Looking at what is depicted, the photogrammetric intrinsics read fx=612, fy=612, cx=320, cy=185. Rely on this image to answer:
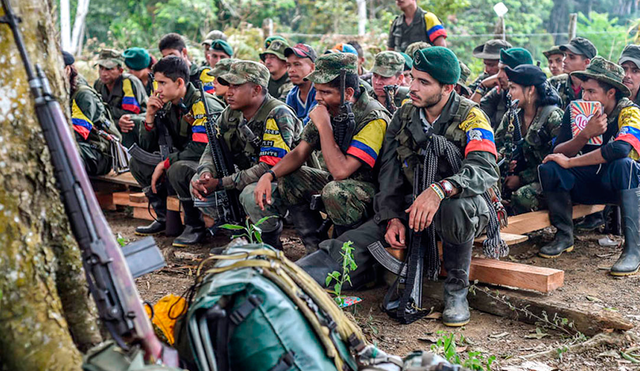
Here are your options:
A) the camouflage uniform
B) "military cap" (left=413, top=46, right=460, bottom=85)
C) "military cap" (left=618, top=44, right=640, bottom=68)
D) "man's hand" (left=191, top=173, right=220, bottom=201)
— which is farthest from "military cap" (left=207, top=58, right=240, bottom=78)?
"military cap" (left=618, top=44, right=640, bottom=68)

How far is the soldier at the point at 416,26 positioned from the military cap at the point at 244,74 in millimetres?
3062

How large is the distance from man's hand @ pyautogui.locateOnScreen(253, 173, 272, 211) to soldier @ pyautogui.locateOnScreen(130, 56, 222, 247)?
113cm

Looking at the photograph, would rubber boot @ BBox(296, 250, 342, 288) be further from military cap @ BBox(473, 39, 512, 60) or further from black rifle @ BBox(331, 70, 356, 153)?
military cap @ BBox(473, 39, 512, 60)

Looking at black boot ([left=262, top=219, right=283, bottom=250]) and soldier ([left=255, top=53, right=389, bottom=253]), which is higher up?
soldier ([left=255, top=53, right=389, bottom=253])

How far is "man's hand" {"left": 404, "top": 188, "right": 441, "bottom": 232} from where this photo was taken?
3574 millimetres

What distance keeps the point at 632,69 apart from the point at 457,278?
3.00 meters

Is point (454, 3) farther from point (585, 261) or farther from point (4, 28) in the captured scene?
point (4, 28)

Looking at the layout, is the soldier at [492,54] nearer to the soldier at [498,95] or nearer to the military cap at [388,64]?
the soldier at [498,95]

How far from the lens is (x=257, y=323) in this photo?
2.18 metres

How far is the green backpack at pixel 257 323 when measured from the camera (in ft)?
6.96

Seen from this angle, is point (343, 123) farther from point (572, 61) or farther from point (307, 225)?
point (572, 61)

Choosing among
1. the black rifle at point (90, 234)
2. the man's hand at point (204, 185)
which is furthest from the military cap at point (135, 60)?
the black rifle at point (90, 234)

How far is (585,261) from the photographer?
4949 millimetres

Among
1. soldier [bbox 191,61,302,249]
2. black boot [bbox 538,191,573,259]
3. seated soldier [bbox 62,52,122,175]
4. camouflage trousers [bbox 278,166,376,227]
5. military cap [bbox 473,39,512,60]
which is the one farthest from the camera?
military cap [bbox 473,39,512,60]
